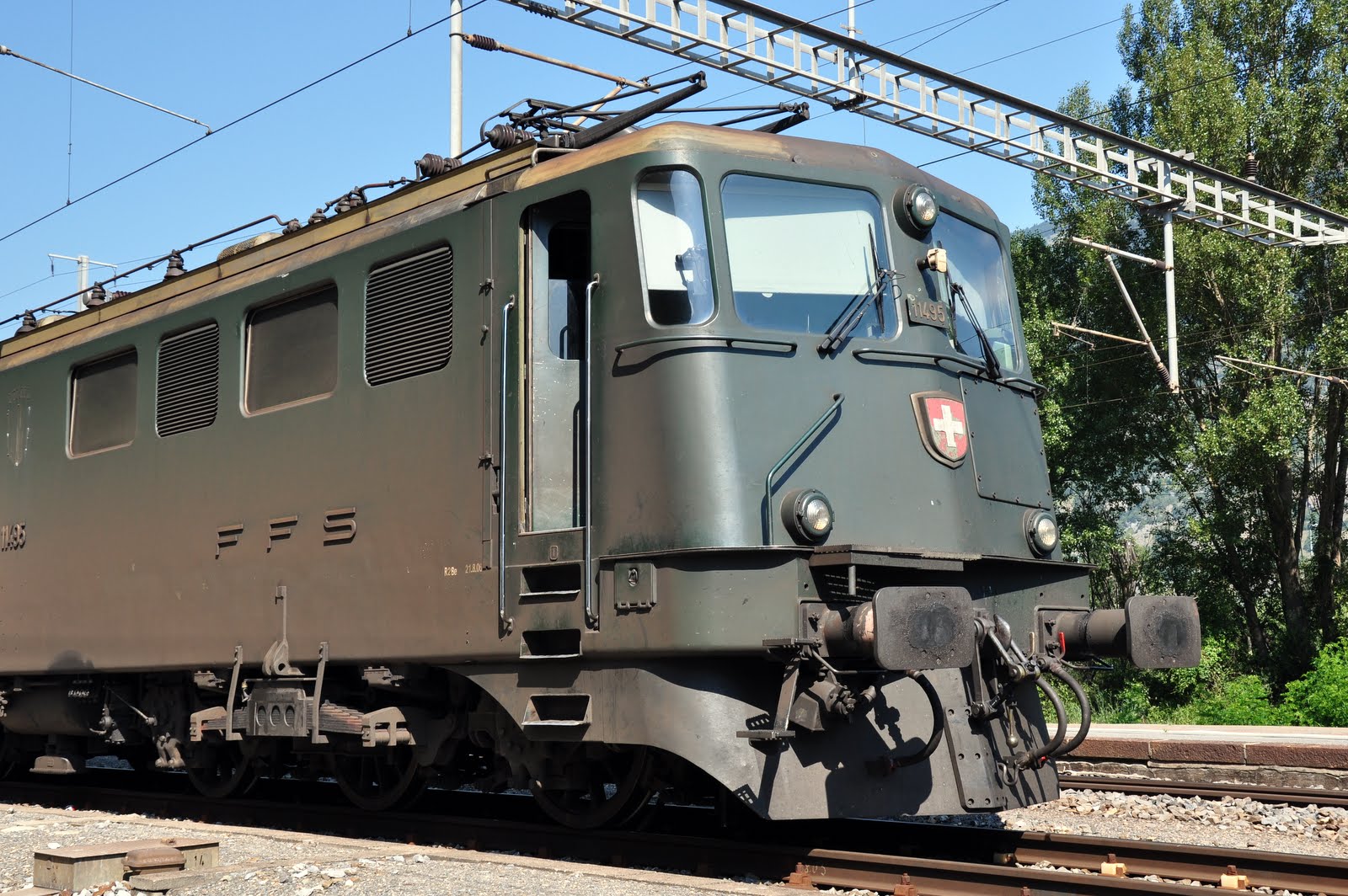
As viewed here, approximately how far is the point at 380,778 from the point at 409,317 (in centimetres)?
310

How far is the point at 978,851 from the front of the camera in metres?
7.49

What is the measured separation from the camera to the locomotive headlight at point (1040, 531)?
781 cm

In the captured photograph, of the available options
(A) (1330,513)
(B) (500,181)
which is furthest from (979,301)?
(A) (1330,513)

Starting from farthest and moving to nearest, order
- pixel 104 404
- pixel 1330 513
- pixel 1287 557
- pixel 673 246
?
pixel 1330 513 → pixel 1287 557 → pixel 104 404 → pixel 673 246

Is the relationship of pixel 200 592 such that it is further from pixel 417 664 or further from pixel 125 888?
pixel 125 888

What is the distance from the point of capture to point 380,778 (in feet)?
30.3

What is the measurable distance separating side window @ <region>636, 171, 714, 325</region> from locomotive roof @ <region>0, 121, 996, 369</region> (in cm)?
18

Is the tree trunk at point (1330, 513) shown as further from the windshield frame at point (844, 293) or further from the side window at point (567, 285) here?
the side window at point (567, 285)

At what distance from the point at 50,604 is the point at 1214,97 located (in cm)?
2174

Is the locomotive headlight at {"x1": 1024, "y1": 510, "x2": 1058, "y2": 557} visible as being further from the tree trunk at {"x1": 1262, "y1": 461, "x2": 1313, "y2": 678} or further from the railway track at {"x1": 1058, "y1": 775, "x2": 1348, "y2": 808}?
the tree trunk at {"x1": 1262, "y1": 461, "x2": 1313, "y2": 678}

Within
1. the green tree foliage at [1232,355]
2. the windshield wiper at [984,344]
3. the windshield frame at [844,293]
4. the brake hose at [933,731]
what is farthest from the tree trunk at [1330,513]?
the brake hose at [933,731]

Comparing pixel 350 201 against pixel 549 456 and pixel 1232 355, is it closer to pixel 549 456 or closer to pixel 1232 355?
pixel 549 456

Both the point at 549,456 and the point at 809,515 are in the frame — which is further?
the point at 549,456

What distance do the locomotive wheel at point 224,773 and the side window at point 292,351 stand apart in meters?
2.65
